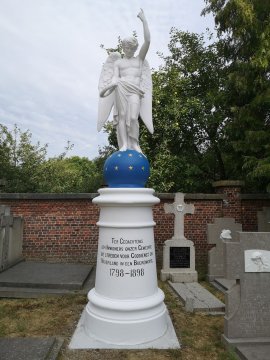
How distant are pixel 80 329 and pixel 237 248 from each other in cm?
233

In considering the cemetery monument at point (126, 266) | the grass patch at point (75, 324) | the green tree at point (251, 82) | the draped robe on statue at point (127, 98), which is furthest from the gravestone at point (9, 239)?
the green tree at point (251, 82)

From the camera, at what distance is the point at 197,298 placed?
244 inches

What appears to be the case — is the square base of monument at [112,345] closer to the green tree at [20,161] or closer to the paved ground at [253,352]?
the paved ground at [253,352]

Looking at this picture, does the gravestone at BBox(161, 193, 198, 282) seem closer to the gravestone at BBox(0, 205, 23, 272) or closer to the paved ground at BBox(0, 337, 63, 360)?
the gravestone at BBox(0, 205, 23, 272)

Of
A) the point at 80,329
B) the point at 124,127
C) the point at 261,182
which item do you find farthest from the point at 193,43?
the point at 80,329

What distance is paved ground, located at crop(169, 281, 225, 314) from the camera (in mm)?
5552

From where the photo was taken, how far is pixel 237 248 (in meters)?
4.25

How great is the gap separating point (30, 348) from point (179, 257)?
15.4ft

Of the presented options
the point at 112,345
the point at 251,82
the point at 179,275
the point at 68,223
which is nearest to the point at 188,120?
the point at 251,82

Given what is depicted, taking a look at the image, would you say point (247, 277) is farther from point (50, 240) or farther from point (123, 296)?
point (50, 240)

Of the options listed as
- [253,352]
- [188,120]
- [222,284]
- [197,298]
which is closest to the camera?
[253,352]

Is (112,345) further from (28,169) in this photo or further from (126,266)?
(28,169)

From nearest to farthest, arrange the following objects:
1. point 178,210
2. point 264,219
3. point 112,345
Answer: point 112,345 < point 178,210 < point 264,219

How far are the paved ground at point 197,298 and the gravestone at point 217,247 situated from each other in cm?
67
